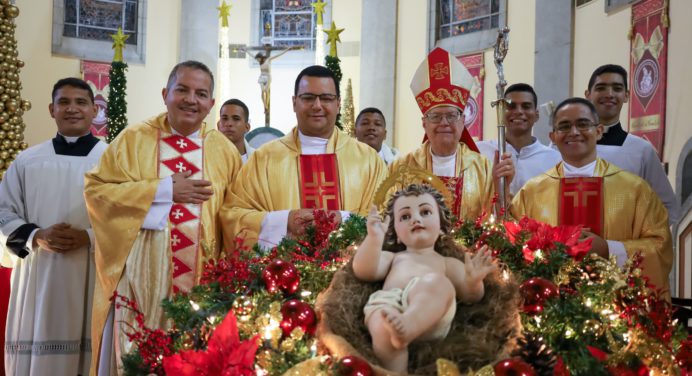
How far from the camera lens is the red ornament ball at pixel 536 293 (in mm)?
2555

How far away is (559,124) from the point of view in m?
4.07

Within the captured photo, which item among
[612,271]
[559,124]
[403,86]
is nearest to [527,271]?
[612,271]

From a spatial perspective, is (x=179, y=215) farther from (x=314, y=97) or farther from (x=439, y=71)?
(x=439, y=71)

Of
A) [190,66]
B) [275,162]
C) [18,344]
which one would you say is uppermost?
[190,66]

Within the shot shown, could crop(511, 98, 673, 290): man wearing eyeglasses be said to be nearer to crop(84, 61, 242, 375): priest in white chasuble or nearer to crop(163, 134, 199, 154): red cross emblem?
crop(84, 61, 242, 375): priest in white chasuble

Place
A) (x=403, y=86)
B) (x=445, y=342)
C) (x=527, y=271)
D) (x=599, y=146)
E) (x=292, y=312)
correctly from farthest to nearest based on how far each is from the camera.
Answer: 1. (x=403, y=86)
2. (x=599, y=146)
3. (x=527, y=271)
4. (x=292, y=312)
5. (x=445, y=342)

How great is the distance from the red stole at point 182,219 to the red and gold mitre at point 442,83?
1.24 metres

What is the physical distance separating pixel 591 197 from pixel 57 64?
1093cm

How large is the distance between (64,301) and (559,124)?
9.52ft

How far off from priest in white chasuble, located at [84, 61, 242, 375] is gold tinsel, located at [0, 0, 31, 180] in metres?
2.70

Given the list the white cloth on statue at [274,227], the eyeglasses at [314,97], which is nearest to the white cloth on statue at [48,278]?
the white cloth on statue at [274,227]

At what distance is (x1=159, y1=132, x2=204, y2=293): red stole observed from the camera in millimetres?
4062

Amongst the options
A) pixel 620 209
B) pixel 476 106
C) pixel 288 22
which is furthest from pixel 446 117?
pixel 288 22

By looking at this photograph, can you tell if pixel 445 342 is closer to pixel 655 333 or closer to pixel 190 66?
pixel 655 333
